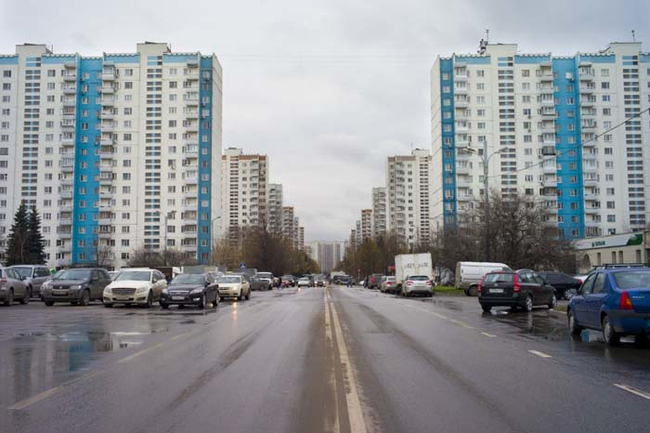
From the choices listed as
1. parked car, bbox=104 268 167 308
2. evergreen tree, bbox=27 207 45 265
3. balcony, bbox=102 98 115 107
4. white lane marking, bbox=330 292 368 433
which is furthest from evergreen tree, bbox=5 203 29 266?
white lane marking, bbox=330 292 368 433

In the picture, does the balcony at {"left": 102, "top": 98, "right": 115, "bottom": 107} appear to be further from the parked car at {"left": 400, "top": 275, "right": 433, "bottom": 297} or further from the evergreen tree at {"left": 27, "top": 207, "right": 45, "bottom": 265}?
the parked car at {"left": 400, "top": 275, "right": 433, "bottom": 297}

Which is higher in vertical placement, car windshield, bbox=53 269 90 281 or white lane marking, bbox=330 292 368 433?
car windshield, bbox=53 269 90 281

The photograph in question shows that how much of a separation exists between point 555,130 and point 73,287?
95.8 metres

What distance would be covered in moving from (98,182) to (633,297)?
104m

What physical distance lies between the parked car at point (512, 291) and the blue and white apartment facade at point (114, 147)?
3367 inches

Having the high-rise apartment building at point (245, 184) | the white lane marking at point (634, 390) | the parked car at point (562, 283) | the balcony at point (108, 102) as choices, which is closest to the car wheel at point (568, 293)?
the parked car at point (562, 283)

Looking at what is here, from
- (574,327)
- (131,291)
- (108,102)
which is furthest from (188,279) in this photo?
(108,102)

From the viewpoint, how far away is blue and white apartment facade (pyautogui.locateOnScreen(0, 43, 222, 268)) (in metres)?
104

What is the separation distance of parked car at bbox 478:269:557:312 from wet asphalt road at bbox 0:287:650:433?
704cm

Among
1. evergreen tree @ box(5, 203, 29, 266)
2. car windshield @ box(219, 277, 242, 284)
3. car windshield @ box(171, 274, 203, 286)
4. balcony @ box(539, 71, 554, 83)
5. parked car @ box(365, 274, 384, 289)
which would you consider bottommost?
parked car @ box(365, 274, 384, 289)

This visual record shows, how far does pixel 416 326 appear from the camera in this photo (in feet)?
54.4

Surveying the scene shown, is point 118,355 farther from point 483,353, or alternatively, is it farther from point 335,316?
point 335,316

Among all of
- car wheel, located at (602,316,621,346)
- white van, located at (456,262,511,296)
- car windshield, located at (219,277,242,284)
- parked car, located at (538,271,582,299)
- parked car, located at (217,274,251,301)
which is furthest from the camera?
white van, located at (456,262,511,296)

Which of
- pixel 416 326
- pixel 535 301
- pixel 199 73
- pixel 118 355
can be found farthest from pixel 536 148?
pixel 118 355
